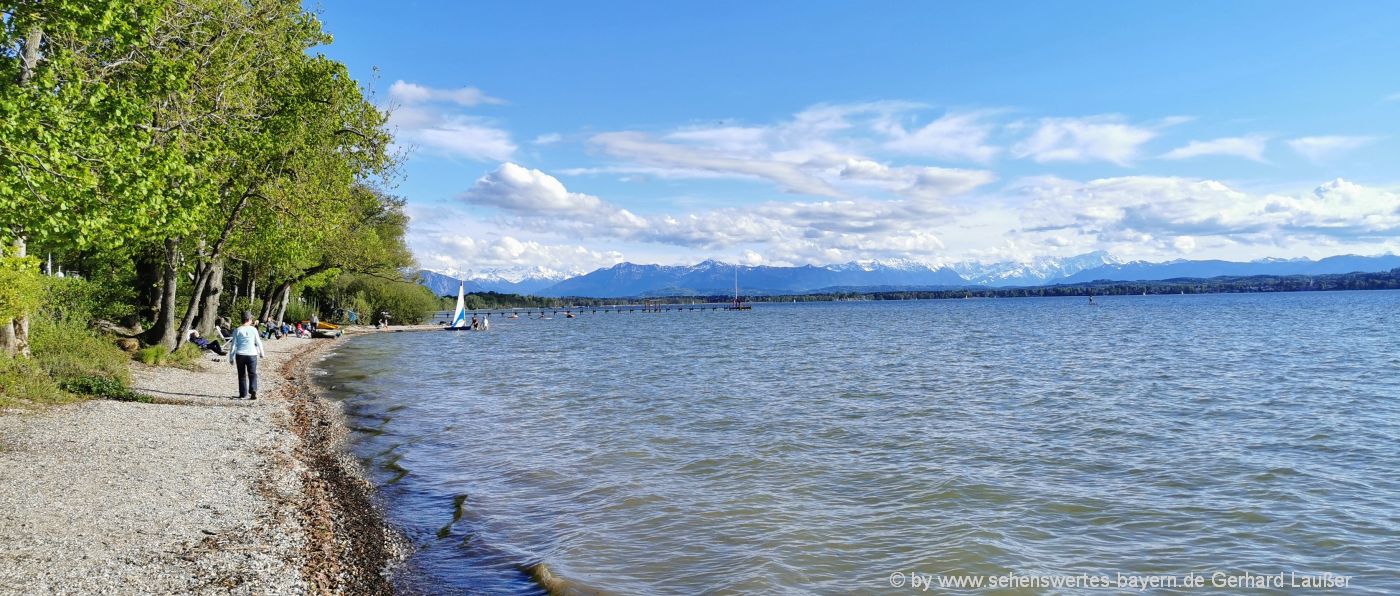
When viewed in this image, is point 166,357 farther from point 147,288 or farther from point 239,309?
point 239,309

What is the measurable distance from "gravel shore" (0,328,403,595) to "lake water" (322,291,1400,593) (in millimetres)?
912

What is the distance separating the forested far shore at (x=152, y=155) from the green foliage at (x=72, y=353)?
84 millimetres

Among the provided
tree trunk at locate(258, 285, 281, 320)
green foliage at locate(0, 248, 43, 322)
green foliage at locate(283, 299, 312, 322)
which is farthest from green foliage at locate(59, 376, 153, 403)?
green foliage at locate(283, 299, 312, 322)

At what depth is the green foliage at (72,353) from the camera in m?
18.6

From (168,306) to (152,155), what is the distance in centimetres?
1540

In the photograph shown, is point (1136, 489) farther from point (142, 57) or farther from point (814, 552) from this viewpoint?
point (142, 57)

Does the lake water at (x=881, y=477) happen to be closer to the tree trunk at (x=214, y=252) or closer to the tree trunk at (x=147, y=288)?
the tree trunk at (x=214, y=252)

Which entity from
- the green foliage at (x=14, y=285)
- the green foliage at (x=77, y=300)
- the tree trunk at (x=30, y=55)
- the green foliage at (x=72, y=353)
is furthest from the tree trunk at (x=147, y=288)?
the tree trunk at (x=30, y=55)

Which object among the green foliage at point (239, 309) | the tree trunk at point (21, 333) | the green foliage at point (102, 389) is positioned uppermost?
the green foliage at point (239, 309)

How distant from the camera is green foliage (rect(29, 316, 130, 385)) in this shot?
61.1ft

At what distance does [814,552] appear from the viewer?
10.2m

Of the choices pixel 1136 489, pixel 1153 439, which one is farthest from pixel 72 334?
pixel 1153 439

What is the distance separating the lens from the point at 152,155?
14.6 metres

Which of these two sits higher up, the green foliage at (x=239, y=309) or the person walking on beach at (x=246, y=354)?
the green foliage at (x=239, y=309)
